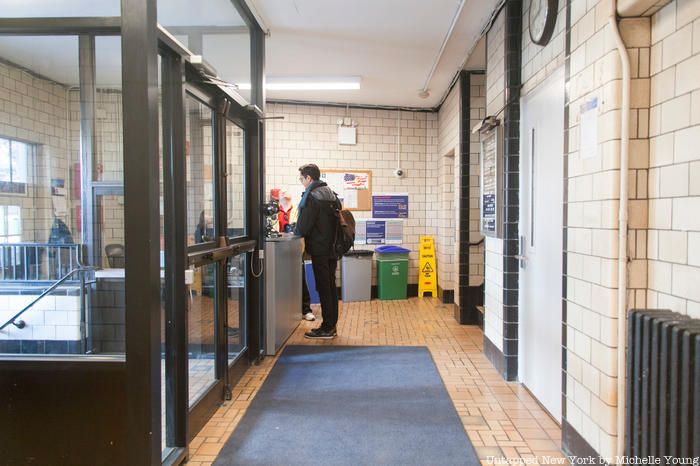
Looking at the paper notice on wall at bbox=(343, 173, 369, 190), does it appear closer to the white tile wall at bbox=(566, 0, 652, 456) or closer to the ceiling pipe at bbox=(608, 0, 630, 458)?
the white tile wall at bbox=(566, 0, 652, 456)

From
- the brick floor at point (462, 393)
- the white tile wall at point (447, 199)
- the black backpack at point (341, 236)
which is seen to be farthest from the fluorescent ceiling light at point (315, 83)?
the brick floor at point (462, 393)

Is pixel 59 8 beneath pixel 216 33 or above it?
beneath

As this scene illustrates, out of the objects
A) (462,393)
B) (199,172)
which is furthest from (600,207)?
(199,172)

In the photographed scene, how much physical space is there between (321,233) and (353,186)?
2.54 metres

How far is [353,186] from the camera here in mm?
6883

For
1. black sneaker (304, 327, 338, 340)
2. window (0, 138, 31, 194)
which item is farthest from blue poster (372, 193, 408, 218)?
window (0, 138, 31, 194)

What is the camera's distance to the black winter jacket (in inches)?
174

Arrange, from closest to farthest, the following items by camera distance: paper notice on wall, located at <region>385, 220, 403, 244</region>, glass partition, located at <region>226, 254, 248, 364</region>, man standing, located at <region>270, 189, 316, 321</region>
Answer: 1. glass partition, located at <region>226, 254, 248, 364</region>
2. man standing, located at <region>270, 189, 316, 321</region>
3. paper notice on wall, located at <region>385, 220, 403, 244</region>

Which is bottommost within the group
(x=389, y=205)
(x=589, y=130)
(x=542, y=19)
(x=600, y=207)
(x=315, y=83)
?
(x=600, y=207)

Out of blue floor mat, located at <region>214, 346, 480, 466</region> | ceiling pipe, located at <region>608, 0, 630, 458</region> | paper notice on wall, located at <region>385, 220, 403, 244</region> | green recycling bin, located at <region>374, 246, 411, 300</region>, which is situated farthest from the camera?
paper notice on wall, located at <region>385, 220, 403, 244</region>

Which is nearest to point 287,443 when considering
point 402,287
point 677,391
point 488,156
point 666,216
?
point 677,391

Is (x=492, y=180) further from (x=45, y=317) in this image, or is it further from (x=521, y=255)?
(x=45, y=317)

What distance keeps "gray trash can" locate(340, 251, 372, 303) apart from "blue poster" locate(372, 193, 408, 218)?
2.60ft

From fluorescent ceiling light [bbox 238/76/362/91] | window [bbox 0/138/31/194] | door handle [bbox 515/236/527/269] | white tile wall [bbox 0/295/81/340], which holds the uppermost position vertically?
fluorescent ceiling light [bbox 238/76/362/91]
